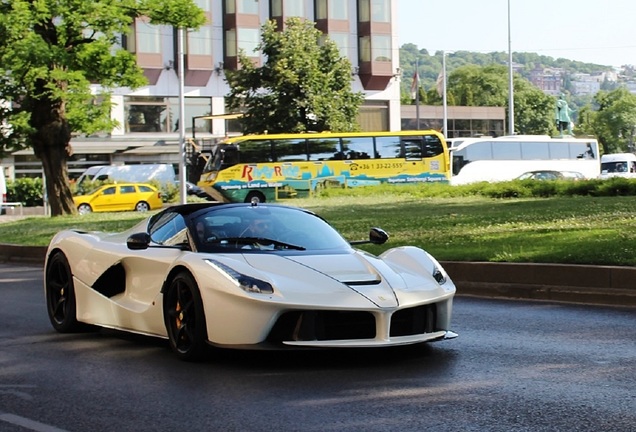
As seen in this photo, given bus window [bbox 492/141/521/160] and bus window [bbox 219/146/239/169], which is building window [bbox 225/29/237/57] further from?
bus window [bbox 219/146/239/169]

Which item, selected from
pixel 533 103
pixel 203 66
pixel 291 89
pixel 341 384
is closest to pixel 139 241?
pixel 341 384

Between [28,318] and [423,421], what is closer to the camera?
[423,421]

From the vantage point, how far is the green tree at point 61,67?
29984 millimetres

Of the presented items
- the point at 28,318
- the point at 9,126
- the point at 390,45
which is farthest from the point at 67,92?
the point at 390,45

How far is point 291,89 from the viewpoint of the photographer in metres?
56.2

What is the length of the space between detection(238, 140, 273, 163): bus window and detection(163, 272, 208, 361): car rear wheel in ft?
132

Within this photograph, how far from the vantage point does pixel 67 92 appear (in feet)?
102

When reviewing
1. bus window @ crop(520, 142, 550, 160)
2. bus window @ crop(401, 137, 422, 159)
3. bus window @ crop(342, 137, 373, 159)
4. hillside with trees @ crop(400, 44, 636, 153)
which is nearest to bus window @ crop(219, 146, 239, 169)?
bus window @ crop(342, 137, 373, 159)

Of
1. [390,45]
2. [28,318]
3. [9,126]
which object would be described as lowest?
[28,318]

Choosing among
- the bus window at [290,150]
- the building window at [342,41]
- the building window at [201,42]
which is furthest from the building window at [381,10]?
the bus window at [290,150]

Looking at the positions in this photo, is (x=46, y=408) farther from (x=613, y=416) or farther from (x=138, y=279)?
(x=613, y=416)

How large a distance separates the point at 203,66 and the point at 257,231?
60.0 m

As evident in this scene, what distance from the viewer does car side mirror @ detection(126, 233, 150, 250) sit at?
28.4 feet

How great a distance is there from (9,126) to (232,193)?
1548 cm
